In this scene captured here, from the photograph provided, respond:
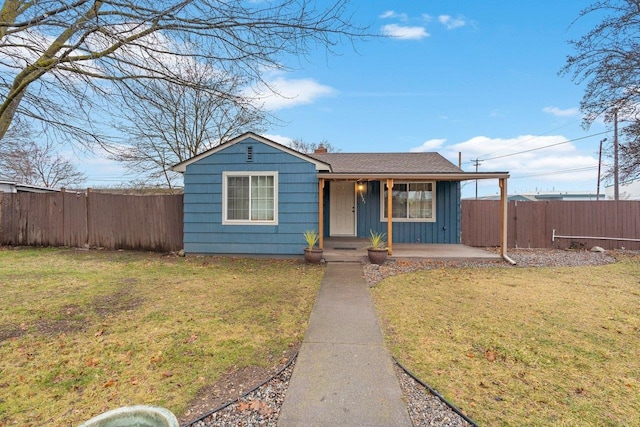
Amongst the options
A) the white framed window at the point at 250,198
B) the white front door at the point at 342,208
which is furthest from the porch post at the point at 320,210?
the white front door at the point at 342,208

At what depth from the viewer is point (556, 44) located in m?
9.11

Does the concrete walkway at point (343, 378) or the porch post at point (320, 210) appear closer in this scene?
the concrete walkway at point (343, 378)

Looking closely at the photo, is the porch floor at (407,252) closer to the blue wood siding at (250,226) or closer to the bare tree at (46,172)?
the blue wood siding at (250,226)

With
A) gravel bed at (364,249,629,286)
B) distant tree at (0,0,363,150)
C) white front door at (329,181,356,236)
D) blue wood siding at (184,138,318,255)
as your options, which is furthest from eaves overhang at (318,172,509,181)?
distant tree at (0,0,363,150)

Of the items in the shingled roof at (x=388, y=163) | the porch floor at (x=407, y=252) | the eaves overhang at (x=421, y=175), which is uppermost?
the shingled roof at (x=388, y=163)

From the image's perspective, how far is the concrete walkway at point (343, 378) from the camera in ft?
6.77

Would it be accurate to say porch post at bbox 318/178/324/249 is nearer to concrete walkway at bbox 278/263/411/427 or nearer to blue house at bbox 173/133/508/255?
blue house at bbox 173/133/508/255

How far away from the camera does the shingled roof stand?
33.6ft

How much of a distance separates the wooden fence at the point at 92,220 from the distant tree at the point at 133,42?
6381mm

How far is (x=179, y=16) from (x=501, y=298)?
5.64 m

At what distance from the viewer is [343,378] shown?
2520 millimetres

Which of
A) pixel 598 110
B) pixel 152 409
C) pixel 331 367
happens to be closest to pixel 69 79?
pixel 152 409

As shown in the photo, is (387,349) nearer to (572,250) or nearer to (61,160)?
(572,250)

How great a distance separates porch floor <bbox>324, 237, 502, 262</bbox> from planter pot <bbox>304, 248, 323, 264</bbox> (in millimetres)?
338
